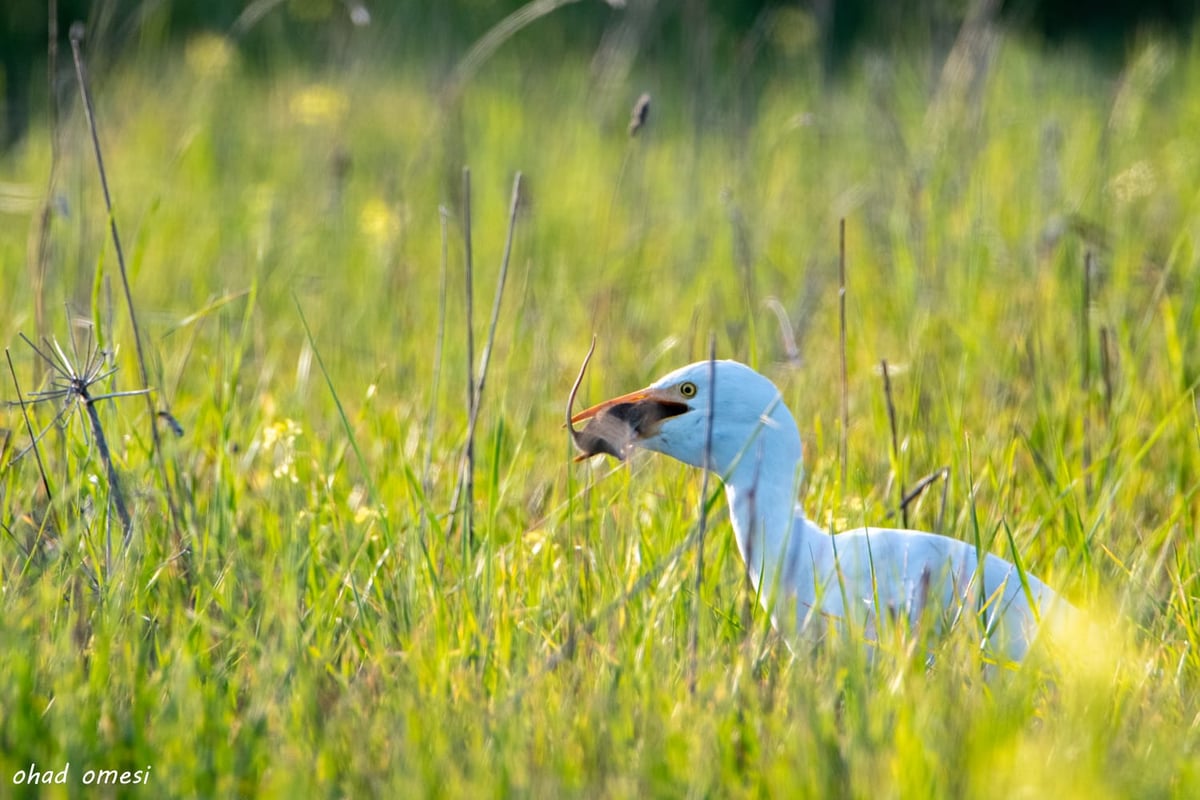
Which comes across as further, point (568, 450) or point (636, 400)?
point (636, 400)

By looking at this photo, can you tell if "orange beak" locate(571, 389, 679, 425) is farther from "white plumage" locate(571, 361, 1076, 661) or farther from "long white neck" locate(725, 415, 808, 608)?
"long white neck" locate(725, 415, 808, 608)

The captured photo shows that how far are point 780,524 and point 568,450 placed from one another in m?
0.41

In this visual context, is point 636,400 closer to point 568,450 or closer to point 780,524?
point 568,450

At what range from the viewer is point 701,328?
409 cm

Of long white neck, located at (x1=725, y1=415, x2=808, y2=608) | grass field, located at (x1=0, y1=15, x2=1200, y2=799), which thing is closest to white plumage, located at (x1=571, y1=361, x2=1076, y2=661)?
long white neck, located at (x1=725, y1=415, x2=808, y2=608)

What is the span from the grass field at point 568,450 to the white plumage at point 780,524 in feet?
0.40

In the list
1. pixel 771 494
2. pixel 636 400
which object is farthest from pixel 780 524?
pixel 636 400

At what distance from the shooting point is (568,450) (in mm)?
2297

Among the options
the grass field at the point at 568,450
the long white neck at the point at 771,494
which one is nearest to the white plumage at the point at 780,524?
the long white neck at the point at 771,494

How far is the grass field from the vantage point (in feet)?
6.07

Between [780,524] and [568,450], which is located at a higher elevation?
[568,450]

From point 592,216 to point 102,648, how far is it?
367 centimetres

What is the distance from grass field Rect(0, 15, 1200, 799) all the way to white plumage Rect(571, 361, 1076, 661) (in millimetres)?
121

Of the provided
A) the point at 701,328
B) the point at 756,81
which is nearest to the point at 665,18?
the point at 756,81
